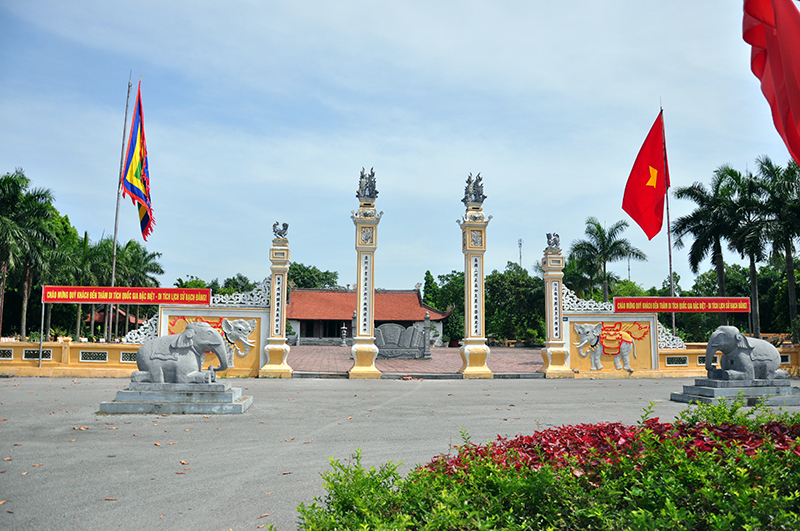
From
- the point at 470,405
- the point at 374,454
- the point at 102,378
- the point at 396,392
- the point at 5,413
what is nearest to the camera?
the point at 374,454

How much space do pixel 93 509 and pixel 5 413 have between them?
5495mm

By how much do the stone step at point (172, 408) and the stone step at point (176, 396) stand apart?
0.26 feet

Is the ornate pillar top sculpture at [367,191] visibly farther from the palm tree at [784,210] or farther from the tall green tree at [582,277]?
the tall green tree at [582,277]

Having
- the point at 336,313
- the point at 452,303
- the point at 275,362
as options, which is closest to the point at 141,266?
the point at 336,313

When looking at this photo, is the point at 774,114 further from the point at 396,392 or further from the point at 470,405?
the point at 396,392

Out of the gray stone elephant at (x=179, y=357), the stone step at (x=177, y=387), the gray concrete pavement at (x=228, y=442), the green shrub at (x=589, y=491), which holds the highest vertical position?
the gray stone elephant at (x=179, y=357)

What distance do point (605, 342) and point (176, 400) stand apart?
11578 mm

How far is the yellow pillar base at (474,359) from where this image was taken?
47.8 feet

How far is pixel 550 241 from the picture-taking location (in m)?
15.7

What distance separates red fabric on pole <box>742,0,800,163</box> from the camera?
154 inches

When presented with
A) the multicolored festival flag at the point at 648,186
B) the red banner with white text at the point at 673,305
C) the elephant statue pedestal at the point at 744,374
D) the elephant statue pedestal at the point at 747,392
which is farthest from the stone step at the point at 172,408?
the multicolored festival flag at the point at 648,186

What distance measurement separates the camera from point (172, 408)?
8.44m

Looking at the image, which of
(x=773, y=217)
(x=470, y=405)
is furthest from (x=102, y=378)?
(x=773, y=217)

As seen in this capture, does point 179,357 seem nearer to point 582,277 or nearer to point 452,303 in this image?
point 582,277
